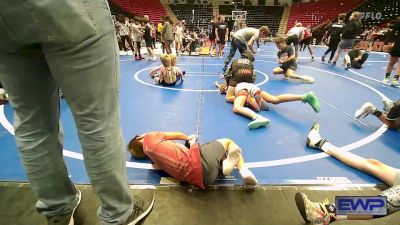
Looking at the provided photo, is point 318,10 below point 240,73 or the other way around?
the other way around

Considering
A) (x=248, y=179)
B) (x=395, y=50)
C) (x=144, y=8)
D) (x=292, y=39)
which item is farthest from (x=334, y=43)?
(x=144, y=8)

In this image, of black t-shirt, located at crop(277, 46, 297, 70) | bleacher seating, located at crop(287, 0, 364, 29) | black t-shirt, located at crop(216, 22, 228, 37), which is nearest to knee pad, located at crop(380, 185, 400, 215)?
black t-shirt, located at crop(277, 46, 297, 70)

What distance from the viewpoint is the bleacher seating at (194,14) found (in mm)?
27941

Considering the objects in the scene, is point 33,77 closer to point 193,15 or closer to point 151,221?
point 151,221

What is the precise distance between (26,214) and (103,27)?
1.68m

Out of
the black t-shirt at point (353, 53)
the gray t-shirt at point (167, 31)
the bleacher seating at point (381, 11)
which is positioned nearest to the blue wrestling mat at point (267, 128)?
the black t-shirt at point (353, 53)

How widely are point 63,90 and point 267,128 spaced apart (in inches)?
121

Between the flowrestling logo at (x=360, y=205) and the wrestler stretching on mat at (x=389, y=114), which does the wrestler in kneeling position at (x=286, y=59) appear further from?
the flowrestling logo at (x=360, y=205)

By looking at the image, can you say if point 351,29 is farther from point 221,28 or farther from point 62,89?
point 62,89

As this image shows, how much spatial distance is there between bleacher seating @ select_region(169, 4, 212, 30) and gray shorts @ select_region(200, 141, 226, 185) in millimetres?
26188

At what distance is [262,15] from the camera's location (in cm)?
3012

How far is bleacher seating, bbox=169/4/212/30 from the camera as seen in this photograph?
91.7ft

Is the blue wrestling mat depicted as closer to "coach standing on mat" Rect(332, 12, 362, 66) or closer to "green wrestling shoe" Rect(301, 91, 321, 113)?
"green wrestling shoe" Rect(301, 91, 321, 113)

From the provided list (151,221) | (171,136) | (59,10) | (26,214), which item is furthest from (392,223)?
(26,214)
